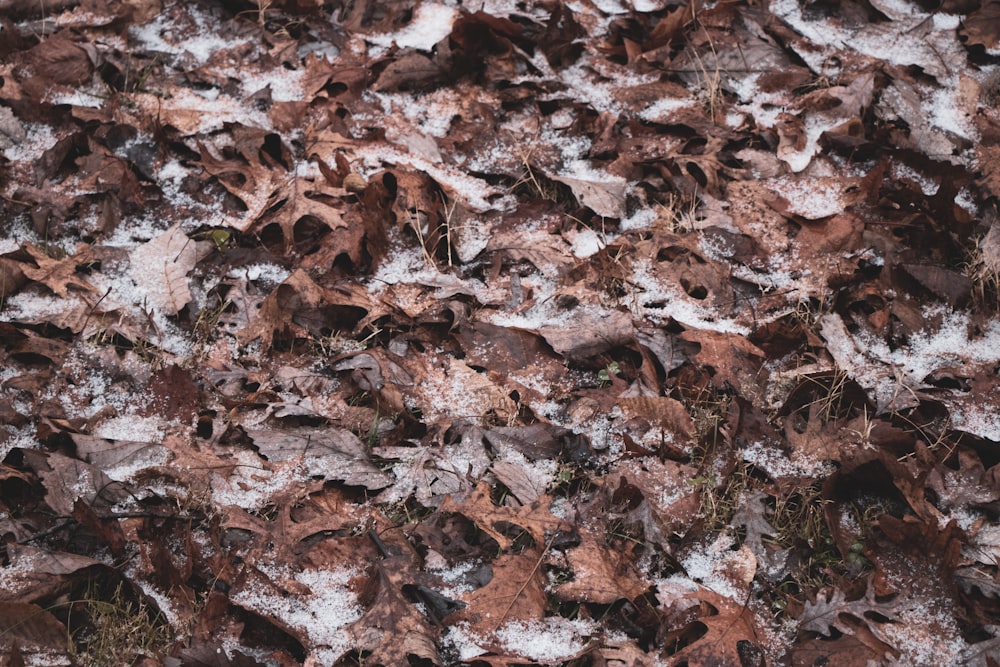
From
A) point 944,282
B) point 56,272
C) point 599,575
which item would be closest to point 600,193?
point 944,282

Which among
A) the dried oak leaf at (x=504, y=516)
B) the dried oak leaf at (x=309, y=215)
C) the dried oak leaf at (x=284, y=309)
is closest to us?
the dried oak leaf at (x=504, y=516)

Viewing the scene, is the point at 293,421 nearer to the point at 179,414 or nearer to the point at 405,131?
the point at 179,414

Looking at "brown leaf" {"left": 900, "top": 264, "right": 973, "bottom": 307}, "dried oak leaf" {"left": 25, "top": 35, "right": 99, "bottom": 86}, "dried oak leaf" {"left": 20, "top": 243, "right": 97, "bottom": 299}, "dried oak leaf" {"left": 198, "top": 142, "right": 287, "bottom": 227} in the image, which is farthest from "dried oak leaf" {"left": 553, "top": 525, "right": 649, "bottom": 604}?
"dried oak leaf" {"left": 25, "top": 35, "right": 99, "bottom": 86}

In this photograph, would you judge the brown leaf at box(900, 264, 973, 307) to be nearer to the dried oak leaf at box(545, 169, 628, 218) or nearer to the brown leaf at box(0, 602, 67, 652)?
the dried oak leaf at box(545, 169, 628, 218)

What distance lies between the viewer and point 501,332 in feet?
9.02

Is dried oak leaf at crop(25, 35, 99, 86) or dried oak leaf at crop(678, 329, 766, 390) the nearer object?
dried oak leaf at crop(678, 329, 766, 390)

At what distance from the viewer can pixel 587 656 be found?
207cm

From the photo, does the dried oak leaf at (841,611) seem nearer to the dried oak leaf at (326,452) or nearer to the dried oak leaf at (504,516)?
the dried oak leaf at (504,516)

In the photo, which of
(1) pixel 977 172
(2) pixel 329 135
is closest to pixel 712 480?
(1) pixel 977 172

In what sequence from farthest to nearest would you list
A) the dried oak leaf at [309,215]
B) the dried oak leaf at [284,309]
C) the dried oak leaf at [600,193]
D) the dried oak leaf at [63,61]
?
the dried oak leaf at [63,61] → the dried oak leaf at [600,193] → the dried oak leaf at [309,215] → the dried oak leaf at [284,309]

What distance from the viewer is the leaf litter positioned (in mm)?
2152

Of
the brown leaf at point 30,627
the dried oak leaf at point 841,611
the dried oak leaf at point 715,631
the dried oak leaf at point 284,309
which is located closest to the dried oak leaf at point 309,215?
the dried oak leaf at point 284,309

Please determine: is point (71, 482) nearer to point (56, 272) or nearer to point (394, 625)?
point (56, 272)

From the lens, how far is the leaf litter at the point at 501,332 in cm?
215
